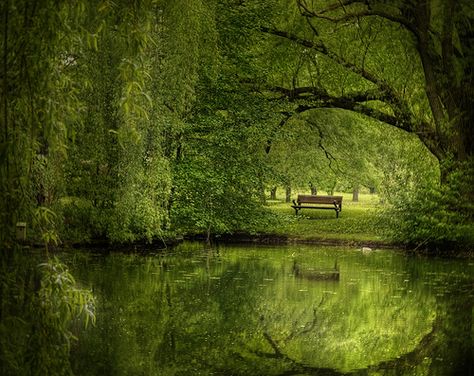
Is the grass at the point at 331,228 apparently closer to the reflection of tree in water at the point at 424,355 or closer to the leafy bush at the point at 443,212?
the leafy bush at the point at 443,212

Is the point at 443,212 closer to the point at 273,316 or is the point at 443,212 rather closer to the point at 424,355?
the point at 273,316

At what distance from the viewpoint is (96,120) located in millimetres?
15852

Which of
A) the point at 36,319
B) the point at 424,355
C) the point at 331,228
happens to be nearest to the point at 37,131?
the point at 36,319

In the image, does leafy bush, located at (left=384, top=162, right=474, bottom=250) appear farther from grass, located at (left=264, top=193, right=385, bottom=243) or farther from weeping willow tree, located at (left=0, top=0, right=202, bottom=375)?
weeping willow tree, located at (left=0, top=0, right=202, bottom=375)

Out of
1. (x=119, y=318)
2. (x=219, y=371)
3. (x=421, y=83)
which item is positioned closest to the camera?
(x=219, y=371)

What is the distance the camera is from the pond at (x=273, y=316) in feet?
28.2

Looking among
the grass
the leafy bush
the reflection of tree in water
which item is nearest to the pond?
the reflection of tree in water

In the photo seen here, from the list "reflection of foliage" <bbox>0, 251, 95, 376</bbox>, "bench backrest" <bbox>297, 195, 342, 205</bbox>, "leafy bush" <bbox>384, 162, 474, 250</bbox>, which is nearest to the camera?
"reflection of foliage" <bbox>0, 251, 95, 376</bbox>

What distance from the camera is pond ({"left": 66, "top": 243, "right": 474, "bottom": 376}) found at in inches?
339

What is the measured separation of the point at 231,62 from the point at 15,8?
17633 mm

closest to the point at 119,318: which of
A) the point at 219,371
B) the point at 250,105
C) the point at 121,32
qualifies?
the point at 219,371

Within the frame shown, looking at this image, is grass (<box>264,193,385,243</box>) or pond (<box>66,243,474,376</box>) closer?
pond (<box>66,243,474,376</box>)

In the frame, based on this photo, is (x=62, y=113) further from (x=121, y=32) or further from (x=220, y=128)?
(x=220, y=128)

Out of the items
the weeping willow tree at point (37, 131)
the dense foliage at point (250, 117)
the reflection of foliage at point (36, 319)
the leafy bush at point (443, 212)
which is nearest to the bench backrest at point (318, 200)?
the dense foliage at point (250, 117)
